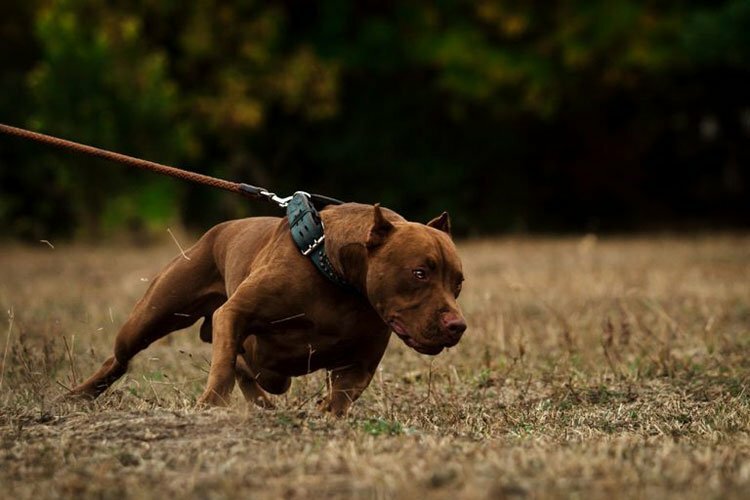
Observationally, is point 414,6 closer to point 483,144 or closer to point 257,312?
point 483,144

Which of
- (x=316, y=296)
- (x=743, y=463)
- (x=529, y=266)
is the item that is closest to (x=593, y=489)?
(x=743, y=463)

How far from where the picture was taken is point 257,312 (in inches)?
221

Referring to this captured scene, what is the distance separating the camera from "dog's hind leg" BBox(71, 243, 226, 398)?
6.57 m

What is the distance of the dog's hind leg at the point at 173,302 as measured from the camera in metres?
6.57

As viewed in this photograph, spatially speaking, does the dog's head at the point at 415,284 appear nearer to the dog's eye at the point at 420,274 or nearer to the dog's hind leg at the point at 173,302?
the dog's eye at the point at 420,274

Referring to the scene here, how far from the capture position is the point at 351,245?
5445mm

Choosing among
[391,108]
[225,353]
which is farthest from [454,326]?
[391,108]

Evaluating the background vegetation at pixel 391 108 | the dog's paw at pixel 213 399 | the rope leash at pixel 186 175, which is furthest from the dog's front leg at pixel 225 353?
the background vegetation at pixel 391 108

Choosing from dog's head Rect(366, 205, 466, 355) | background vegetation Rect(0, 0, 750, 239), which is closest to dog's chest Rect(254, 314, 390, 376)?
dog's head Rect(366, 205, 466, 355)

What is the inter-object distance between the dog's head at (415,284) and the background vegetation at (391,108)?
19.0m

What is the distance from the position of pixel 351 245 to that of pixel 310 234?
0.90 feet

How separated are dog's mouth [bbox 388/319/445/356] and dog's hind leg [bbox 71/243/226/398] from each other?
1.62 metres

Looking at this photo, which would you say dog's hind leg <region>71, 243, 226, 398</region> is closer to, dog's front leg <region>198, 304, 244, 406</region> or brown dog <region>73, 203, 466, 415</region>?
brown dog <region>73, 203, 466, 415</region>

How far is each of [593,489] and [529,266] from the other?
12.8 meters
